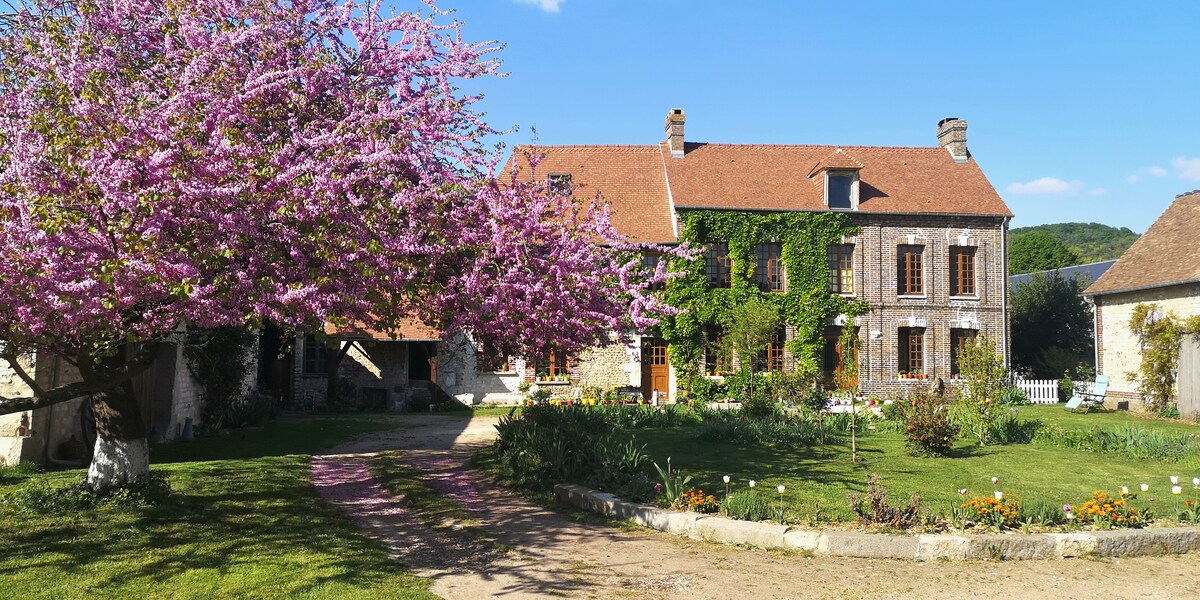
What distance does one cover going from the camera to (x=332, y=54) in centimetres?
915

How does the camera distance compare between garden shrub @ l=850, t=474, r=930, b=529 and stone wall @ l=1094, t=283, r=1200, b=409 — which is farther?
stone wall @ l=1094, t=283, r=1200, b=409

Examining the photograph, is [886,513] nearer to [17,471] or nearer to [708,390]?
[17,471]

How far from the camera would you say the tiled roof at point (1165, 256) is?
21.4 meters

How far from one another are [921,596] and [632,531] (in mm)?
2925

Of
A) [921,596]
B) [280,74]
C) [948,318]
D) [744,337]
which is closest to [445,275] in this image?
[280,74]

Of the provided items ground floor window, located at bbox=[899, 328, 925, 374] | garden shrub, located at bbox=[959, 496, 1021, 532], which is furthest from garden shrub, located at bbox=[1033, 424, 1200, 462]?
ground floor window, located at bbox=[899, 328, 925, 374]

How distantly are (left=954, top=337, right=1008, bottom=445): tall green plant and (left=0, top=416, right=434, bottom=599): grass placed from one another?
1088 centimetres

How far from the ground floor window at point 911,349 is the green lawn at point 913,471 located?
41.1ft

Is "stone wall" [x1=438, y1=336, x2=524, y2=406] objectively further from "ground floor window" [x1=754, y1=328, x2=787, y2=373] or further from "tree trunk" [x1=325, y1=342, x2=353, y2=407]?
"ground floor window" [x1=754, y1=328, x2=787, y2=373]

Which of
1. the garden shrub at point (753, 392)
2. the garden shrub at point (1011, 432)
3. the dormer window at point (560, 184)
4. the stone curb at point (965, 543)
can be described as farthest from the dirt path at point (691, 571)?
the garden shrub at point (753, 392)

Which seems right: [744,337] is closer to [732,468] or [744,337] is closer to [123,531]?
[732,468]

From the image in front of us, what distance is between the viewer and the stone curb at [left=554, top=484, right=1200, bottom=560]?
23.5 feet

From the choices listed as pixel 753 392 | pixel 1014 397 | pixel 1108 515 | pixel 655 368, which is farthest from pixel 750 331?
pixel 1108 515

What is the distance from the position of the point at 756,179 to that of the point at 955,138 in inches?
324
